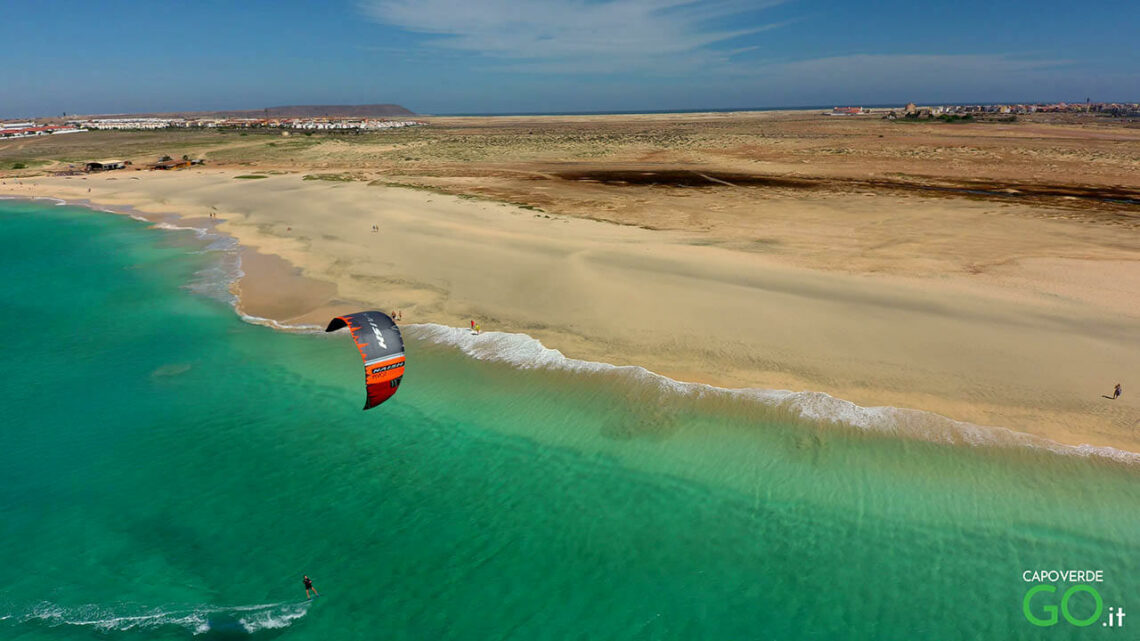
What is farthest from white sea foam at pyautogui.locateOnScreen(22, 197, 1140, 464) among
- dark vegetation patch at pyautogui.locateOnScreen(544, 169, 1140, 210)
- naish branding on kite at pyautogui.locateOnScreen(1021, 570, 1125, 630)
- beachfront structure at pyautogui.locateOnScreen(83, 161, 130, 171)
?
Result: beachfront structure at pyautogui.locateOnScreen(83, 161, 130, 171)

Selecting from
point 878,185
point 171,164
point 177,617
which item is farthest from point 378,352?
point 171,164

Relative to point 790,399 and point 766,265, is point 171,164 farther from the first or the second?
point 790,399

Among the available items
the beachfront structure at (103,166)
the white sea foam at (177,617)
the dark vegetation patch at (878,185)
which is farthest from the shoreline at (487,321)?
the beachfront structure at (103,166)

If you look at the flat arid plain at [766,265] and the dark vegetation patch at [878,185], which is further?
the dark vegetation patch at [878,185]

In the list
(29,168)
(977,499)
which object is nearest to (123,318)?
(977,499)

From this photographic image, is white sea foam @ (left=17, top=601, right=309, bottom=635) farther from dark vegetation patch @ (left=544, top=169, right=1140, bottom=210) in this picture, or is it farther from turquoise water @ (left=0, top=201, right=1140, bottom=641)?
dark vegetation patch @ (left=544, top=169, right=1140, bottom=210)

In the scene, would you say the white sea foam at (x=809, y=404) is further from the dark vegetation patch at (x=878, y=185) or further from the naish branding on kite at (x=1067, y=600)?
the dark vegetation patch at (x=878, y=185)
